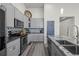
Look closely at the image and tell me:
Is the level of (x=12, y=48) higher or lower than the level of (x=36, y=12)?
lower

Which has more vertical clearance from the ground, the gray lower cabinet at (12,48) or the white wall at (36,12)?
the white wall at (36,12)

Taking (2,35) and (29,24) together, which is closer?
(2,35)

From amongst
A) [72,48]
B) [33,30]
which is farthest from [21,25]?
[72,48]

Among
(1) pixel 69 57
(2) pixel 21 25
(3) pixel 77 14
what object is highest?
(3) pixel 77 14

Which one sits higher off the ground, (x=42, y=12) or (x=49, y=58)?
(x=42, y=12)

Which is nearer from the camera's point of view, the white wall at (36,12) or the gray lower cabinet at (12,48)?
the gray lower cabinet at (12,48)

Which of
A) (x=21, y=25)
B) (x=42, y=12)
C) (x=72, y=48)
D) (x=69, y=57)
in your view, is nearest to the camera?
(x=69, y=57)

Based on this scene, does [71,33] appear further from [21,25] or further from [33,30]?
[21,25]

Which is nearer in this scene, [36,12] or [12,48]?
[12,48]

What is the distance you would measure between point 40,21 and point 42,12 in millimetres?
226

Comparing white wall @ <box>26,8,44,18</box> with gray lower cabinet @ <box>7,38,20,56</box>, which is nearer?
gray lower cabinet @ <box>7,38,20,56</box>

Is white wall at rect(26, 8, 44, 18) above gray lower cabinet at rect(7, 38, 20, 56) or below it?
above

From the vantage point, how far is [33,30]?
235 cm

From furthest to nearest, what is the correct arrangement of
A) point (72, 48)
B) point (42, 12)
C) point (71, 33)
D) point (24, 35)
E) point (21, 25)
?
point (24, 35), point (21, 25), point (42, 12), point (71, 33), point (72, 48)
